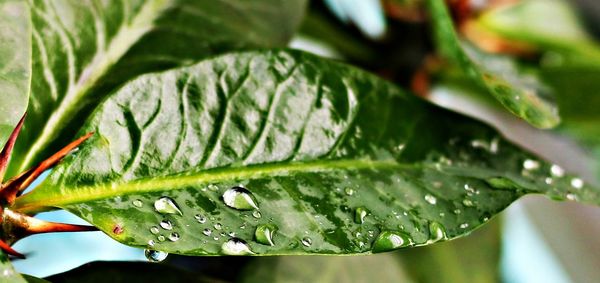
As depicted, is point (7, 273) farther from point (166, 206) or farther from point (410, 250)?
point (410, 250)

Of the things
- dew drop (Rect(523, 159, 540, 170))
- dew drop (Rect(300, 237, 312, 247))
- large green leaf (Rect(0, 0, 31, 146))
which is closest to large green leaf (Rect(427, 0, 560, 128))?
dew drop (Rect(523, 159, 540, 170))

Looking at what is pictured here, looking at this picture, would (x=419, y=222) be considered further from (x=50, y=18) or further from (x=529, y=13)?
(x=529, y=13)

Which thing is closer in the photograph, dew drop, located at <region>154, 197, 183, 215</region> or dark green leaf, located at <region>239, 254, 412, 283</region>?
dew drop, located at <region>154, 197, 183, 215</region>

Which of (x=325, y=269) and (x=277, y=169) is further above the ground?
(x=277, y=169)

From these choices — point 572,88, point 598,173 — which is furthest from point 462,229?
point 598,173

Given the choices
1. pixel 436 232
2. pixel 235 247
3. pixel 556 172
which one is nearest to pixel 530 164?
pixel 556 172

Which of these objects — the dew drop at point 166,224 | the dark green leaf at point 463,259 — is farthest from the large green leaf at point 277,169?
the dark green leaf at point 463,259

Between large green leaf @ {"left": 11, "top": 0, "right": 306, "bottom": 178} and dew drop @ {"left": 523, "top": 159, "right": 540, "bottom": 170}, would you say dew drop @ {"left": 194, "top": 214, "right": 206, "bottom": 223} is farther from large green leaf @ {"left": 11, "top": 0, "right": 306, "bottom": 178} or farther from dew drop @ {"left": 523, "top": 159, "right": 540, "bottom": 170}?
dew drop @ {"left": 523, "top": 159, "right": 540, "bottom": 170}
